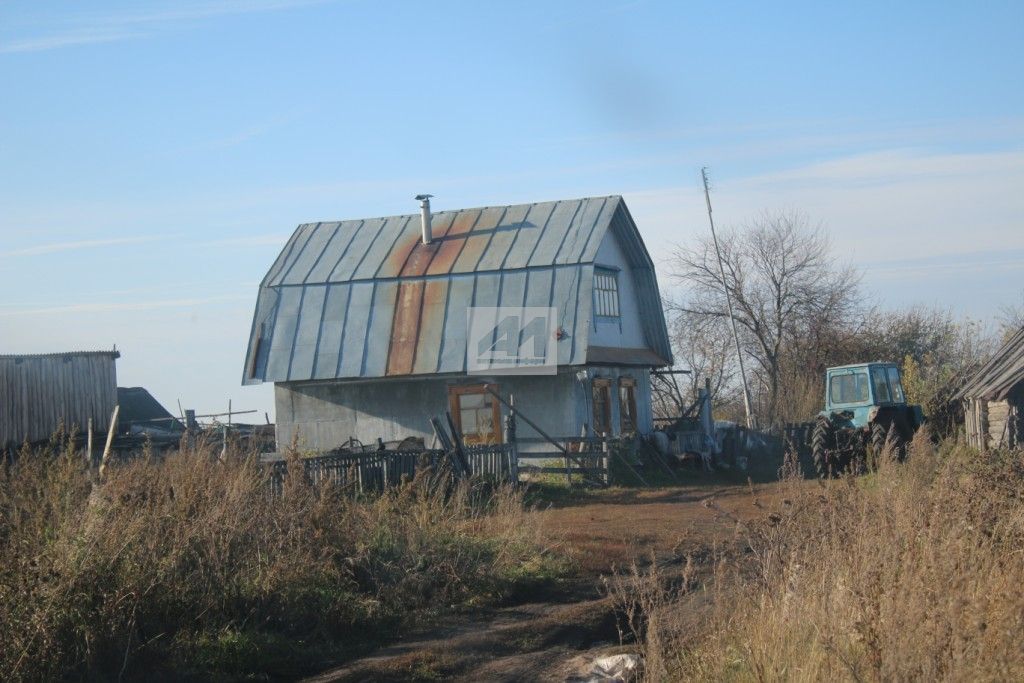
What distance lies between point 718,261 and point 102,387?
22.2 metres

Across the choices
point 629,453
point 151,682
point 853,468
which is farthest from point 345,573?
point 629,453

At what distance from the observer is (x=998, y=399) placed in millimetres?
22625

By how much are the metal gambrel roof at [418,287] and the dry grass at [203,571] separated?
13.9 meters

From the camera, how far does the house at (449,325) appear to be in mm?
25891

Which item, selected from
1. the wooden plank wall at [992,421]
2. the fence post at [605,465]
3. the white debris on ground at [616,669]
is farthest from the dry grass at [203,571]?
the wooden plank wall at [992,421]

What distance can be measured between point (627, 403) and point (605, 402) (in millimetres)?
1957

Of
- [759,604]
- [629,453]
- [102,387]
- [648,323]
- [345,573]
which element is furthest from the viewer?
[102,387]

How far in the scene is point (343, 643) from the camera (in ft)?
31.7

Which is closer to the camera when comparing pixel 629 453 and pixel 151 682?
pixel 151 682

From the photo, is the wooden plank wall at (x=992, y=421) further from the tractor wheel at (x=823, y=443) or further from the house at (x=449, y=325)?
the house at (x=449, y=325)

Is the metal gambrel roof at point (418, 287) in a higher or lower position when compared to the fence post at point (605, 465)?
higher

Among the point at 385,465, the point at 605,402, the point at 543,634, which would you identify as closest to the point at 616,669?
the point at 543,634

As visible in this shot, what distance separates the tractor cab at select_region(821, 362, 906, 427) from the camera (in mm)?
26812

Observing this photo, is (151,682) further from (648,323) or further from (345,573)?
(648,323)
